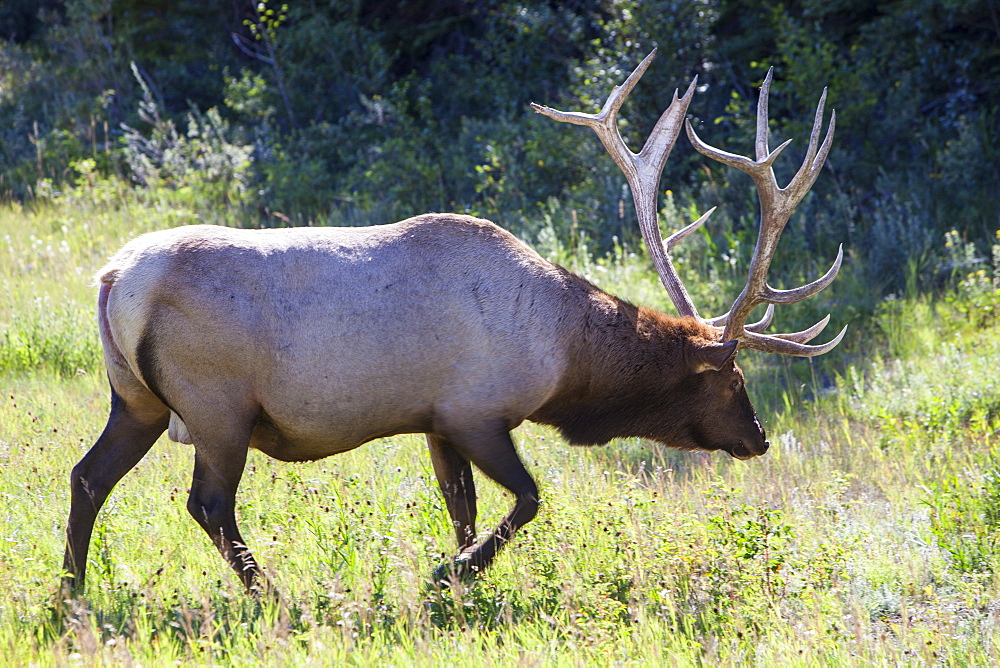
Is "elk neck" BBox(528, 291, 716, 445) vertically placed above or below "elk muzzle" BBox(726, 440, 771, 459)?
above

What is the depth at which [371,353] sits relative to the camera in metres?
4.45

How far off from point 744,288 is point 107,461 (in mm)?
3180

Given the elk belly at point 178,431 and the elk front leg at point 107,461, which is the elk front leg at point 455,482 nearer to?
the elk belly at point 178,431

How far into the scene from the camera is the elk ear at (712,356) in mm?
4969

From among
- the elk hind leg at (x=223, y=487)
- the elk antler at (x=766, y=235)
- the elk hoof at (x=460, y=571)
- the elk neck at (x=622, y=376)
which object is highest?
the elk antler at (x=766, y=235)

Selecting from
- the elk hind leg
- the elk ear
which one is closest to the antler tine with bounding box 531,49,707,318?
the elk ear

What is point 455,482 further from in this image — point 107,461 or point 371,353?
point 107,461

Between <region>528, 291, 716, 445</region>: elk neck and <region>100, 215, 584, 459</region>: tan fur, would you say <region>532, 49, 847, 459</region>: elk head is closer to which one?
<region>528, 291, 716, 445</region>: elk neck

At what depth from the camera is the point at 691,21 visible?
34.4 feet

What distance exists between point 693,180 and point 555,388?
603 centimetres

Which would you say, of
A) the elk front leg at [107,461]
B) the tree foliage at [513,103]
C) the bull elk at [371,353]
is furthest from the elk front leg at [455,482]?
the tree foliage at [513,103]

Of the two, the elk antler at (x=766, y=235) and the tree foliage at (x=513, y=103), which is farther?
the tree foliage at (x=513, y=103)

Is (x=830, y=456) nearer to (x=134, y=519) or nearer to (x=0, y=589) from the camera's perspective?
(x=134, y=519)

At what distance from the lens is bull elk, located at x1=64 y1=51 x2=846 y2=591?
430 cm
